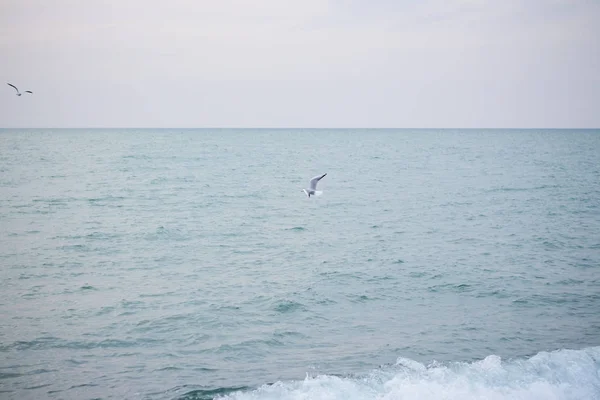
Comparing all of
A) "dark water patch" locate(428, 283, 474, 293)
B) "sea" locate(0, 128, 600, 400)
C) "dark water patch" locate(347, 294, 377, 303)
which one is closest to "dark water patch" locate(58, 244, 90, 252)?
"sea" locate(0, 128, 600, 400)

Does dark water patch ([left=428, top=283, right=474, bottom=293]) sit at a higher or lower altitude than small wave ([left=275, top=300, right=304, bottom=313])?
higher

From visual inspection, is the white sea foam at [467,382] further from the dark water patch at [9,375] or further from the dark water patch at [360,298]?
the dark water patch at [9,375]

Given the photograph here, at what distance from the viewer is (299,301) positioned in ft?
57.6

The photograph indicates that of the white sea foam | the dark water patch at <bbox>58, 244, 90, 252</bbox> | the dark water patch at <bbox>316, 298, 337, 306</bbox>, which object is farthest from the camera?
the dark water patch at <bbox>58, 244, 90, 252</bbox>

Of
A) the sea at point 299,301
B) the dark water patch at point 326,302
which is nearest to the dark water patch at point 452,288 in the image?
the sea at point 299,301

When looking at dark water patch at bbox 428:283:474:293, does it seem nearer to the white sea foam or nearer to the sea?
the sea

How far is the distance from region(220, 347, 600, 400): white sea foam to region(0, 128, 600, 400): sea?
5 cm

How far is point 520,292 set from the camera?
18516 mm

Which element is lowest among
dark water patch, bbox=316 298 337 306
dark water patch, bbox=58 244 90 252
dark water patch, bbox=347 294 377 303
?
dark water patch, bbox=58 244 90 252

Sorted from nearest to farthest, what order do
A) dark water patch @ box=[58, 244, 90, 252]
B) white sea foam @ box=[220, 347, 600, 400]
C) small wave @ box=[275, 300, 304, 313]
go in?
white sea foam @ box=[220, 347, 600, 400] → small wave @ box=[275, 300, 304, 313] → dark water patch @ box=[58, 244, 90, 252]

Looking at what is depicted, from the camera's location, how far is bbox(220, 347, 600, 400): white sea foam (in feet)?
37.4

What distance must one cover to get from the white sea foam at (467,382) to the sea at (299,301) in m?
0.05

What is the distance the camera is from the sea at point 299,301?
484 inches

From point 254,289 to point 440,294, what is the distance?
6.63 meters
